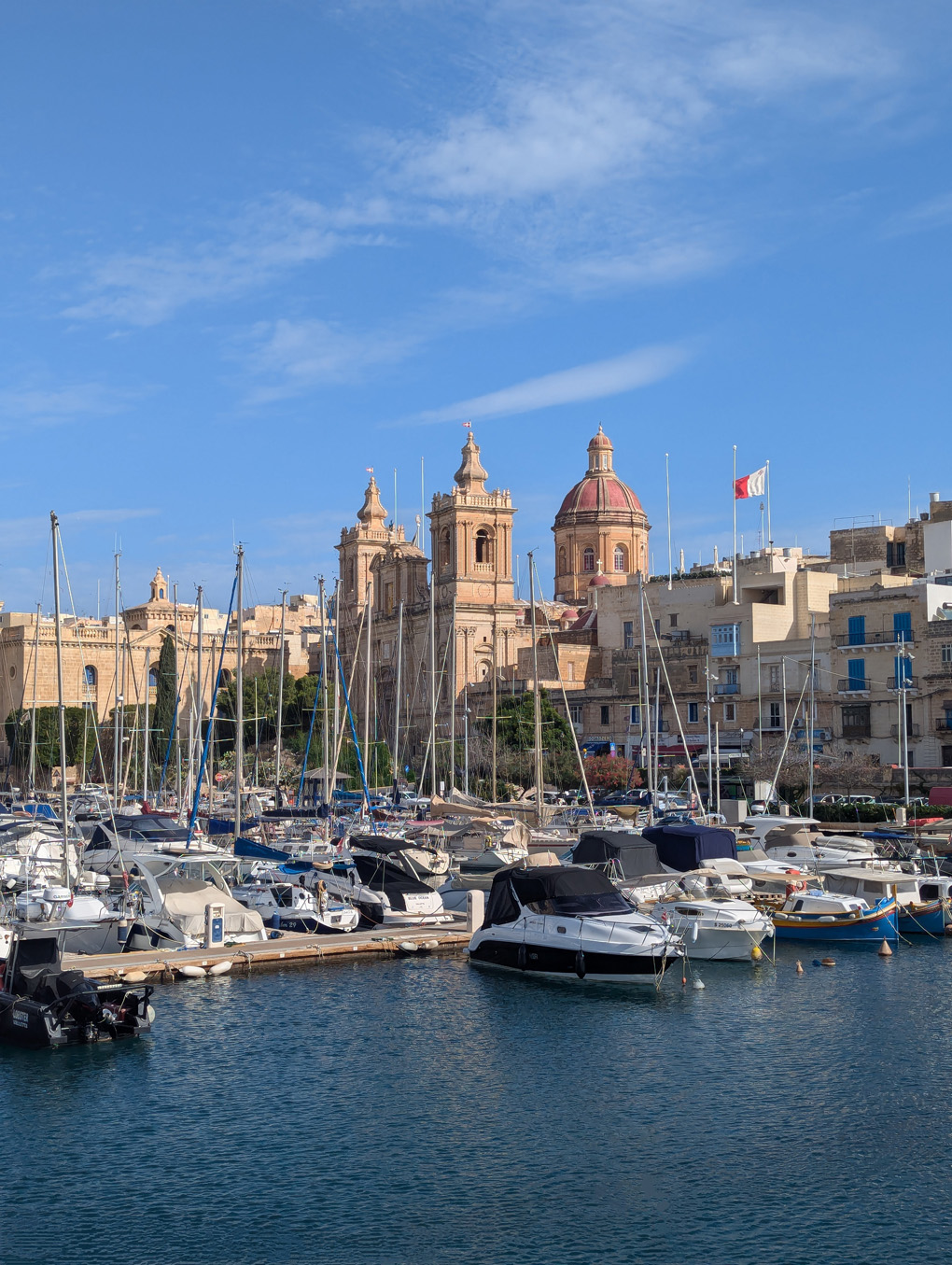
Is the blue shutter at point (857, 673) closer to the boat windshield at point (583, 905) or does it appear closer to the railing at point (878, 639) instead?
the railing at point (878, 639)

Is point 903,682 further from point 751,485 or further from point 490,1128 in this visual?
point 490,1128

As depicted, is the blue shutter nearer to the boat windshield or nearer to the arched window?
the boat windshield

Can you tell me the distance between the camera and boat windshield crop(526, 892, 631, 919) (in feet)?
93.8

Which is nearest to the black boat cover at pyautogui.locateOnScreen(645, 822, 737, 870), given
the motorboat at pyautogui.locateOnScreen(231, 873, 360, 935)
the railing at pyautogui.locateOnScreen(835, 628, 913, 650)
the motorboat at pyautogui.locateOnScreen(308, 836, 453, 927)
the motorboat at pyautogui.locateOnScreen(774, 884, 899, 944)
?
the motorboat at pyautogui.locateOnScreen(774, 884, 899, 944)

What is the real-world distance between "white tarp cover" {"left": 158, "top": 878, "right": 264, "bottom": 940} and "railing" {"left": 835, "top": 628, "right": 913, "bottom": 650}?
107 feet

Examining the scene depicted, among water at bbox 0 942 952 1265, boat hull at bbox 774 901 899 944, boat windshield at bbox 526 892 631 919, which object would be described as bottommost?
water at bbox 0 942 952 1265

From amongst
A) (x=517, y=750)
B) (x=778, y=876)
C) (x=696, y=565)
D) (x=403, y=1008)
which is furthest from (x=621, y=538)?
(x=403, y=1008)

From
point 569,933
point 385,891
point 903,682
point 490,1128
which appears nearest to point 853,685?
point 903,682

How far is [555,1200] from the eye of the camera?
17156 mm

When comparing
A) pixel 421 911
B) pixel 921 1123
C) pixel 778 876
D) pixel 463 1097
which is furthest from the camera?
pixel 778 876

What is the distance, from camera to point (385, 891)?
34750 mm

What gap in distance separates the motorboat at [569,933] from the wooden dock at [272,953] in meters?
2.12

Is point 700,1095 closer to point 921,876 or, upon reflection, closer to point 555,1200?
point 555,1200

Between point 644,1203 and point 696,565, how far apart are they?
270 ft
